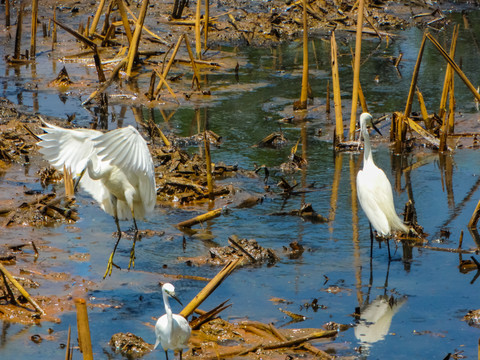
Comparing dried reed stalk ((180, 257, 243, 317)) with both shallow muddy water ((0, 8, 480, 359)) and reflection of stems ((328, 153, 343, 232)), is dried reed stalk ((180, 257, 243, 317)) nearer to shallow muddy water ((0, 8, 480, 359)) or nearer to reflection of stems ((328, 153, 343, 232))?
shallow muddy water ((0, 8, 480, 359))

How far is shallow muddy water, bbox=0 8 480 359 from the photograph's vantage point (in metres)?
6.15

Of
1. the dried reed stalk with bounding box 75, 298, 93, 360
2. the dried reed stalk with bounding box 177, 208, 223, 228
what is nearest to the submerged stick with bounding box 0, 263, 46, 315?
the dried reed stalk with bounding box 75, 298, 93, 360

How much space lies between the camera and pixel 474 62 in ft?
55.9

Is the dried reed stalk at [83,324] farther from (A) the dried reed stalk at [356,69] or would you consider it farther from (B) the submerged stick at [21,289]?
(A) the dried reed stalk at [356,69]

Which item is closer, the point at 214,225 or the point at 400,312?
the point at 400,312

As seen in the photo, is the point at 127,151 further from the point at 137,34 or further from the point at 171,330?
the point at 137,34

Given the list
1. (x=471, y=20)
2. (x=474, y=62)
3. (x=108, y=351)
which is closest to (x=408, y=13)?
(x=471, y=20)

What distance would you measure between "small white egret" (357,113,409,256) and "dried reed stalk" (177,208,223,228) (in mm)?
1622

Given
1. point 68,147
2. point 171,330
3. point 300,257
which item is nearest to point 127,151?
point 68,147

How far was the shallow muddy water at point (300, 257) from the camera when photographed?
20.2 feet

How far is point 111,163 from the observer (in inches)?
263

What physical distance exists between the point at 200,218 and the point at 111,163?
1.97 meters

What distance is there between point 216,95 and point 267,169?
4.88 metres

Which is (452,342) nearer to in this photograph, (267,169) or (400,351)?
(400,351)
